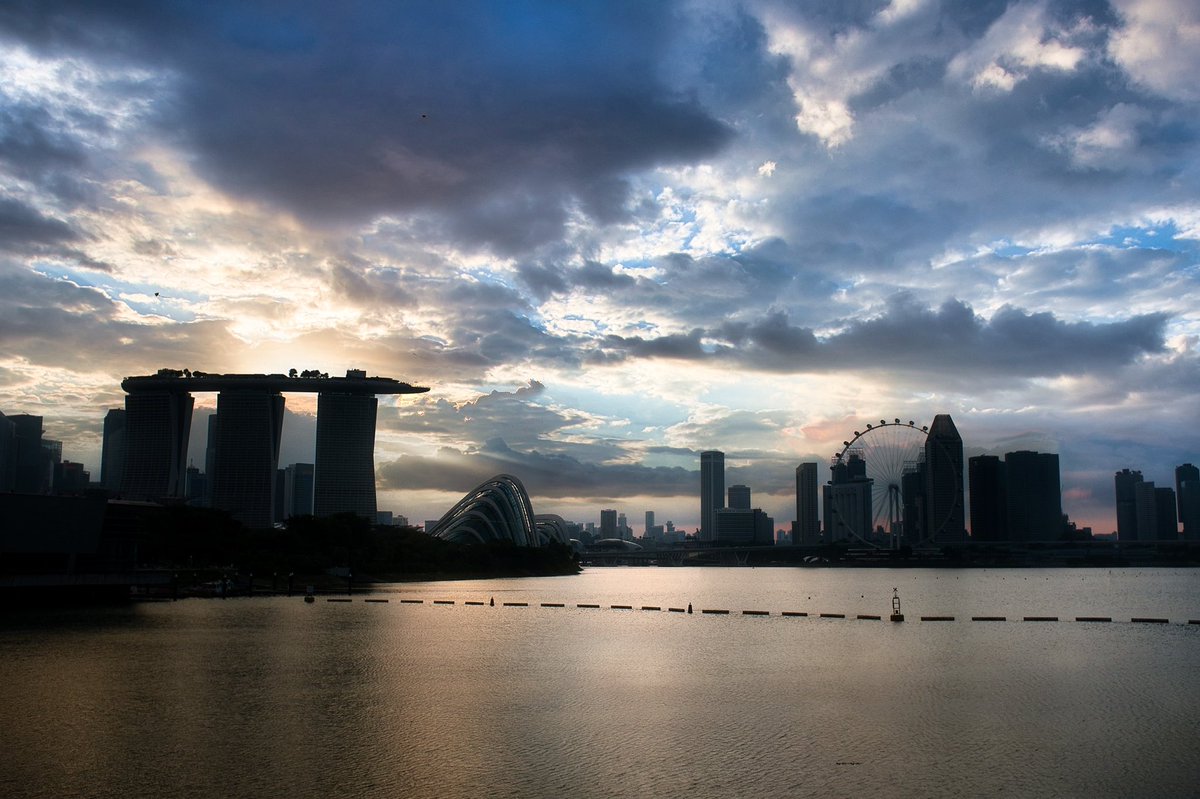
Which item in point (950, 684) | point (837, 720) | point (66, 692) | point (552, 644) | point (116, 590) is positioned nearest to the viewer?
point (837, 720)

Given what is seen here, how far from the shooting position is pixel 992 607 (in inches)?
3725

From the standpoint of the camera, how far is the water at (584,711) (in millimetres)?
24500

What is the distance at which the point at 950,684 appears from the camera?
133 feet

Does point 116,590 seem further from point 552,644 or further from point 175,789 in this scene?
point 175,789

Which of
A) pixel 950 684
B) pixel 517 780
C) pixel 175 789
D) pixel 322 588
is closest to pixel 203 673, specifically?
pixel 175 789

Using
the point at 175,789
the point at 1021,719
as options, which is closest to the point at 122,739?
the point at 175,789

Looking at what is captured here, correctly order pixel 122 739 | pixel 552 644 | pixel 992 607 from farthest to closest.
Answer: pixel 992 607 → pixel 552 644 → pixel 122 739

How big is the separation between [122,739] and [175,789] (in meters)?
6.20

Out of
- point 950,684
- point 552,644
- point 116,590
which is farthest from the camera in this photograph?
point 116,590

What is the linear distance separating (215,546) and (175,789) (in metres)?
93.9

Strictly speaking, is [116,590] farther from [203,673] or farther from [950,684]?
[950,684]

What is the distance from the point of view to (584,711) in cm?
3369

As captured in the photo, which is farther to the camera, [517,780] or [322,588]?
[322,588]

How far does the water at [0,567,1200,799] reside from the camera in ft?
80.4
